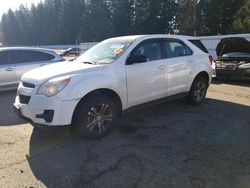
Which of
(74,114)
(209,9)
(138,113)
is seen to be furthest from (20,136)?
(209,9)

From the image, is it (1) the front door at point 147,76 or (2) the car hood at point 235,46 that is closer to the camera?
(1) the front door at point 147,76

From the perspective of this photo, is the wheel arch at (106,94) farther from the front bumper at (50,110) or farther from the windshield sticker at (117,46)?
the windshield sticker at (117,46)

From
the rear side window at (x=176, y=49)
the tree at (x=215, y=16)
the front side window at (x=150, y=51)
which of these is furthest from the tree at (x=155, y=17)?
the front side window at (x=150, y=51)

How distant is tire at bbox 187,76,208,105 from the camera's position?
6781 mm

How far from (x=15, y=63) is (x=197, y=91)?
5.42 meters

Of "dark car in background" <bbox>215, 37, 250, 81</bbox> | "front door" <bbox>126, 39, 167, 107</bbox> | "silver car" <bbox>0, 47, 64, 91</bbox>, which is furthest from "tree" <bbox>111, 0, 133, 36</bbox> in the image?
"front door" <bbox>126, 39, 167, 107</bbox>

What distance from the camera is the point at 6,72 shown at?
27.3ft

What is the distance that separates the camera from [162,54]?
5.89 m

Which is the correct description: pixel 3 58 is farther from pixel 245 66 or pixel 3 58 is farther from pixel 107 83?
pixel 245 66

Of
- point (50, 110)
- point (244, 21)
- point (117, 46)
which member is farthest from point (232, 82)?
point (244, 21)

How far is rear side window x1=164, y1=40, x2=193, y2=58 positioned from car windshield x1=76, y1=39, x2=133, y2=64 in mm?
955

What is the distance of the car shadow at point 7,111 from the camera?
594 centimetres

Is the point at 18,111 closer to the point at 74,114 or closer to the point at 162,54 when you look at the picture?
the point at 74,114

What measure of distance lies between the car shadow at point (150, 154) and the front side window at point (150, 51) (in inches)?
50.9
